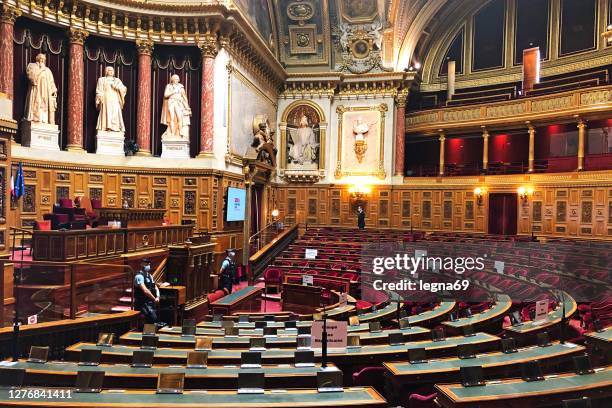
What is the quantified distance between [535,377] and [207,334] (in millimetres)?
4629

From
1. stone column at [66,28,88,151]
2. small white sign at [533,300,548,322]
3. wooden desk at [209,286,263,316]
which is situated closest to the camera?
small white sign at [533,300,548,322]

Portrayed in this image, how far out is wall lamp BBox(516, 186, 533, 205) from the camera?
20.8 meters

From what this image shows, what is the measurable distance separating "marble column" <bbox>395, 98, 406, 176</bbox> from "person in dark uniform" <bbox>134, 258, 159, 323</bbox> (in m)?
17.0

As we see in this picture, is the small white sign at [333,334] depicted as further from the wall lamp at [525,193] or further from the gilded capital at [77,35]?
the wall lamp at [525,193]

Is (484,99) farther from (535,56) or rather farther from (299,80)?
(299,80)

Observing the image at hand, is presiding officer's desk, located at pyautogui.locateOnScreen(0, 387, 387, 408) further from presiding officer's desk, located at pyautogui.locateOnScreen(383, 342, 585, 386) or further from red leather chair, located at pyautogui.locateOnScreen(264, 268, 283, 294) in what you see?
red leather chair, located at pyautogui.locateOnScreen(264, 268, 283, 294)

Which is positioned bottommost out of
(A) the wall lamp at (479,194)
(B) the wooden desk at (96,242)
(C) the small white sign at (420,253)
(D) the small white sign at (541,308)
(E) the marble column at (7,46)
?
(D) the small white sign at (541,308)

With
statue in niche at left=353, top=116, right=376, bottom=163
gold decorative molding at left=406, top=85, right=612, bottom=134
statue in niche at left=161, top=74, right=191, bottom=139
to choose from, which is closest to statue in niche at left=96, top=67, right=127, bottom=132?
statue in niche at left=161, top=74, right=191, bottom=139

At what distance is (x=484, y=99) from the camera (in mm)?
23328

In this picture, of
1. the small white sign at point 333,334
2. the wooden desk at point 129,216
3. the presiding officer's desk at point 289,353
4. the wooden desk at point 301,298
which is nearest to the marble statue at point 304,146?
the wooden desk at point 129,216

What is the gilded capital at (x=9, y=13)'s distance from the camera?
43.1 ft

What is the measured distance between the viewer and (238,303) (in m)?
10.8

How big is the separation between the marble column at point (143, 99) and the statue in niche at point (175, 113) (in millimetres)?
622

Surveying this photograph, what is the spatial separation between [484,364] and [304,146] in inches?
790
